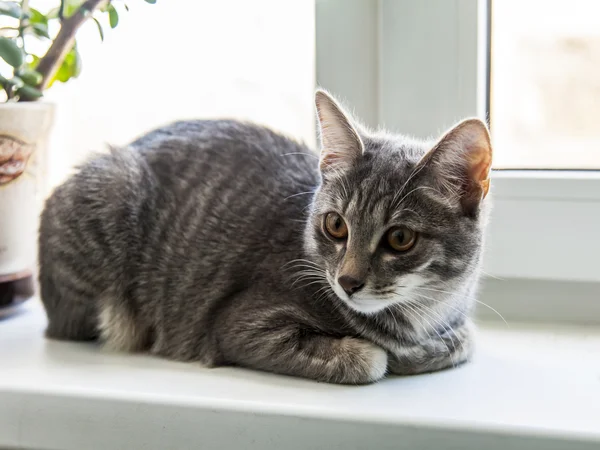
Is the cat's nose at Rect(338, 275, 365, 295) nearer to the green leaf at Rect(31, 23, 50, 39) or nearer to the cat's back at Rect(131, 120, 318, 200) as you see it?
the cat's back at Rect(131, 120, 318, 200)

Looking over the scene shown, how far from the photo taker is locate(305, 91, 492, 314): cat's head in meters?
1.14

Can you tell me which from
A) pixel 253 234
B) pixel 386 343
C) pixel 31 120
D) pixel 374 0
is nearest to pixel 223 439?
pixel 386 343

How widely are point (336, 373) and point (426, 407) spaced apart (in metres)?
0.16

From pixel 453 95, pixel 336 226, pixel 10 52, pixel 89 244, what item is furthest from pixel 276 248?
pixel 10 52

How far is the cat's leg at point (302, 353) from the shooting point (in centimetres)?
118

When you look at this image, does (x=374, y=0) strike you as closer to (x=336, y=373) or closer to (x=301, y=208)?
(x=301, y=208)

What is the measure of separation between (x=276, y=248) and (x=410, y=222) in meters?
0.30

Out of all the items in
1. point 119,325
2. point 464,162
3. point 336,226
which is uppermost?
point 464,162

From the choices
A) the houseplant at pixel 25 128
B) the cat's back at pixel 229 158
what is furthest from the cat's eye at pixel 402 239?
the houseplant at pixel 25 128

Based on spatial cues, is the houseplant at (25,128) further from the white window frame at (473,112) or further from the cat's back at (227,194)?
the white window frame at (473,112)

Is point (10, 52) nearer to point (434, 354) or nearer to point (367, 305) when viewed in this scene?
point (367, 305)

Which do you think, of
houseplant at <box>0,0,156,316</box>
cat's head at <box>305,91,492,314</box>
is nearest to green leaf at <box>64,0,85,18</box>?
houseplant at <box>0,0,156,316</box>

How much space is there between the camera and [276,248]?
A: 4.46ft

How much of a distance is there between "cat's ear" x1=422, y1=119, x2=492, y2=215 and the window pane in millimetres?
460
